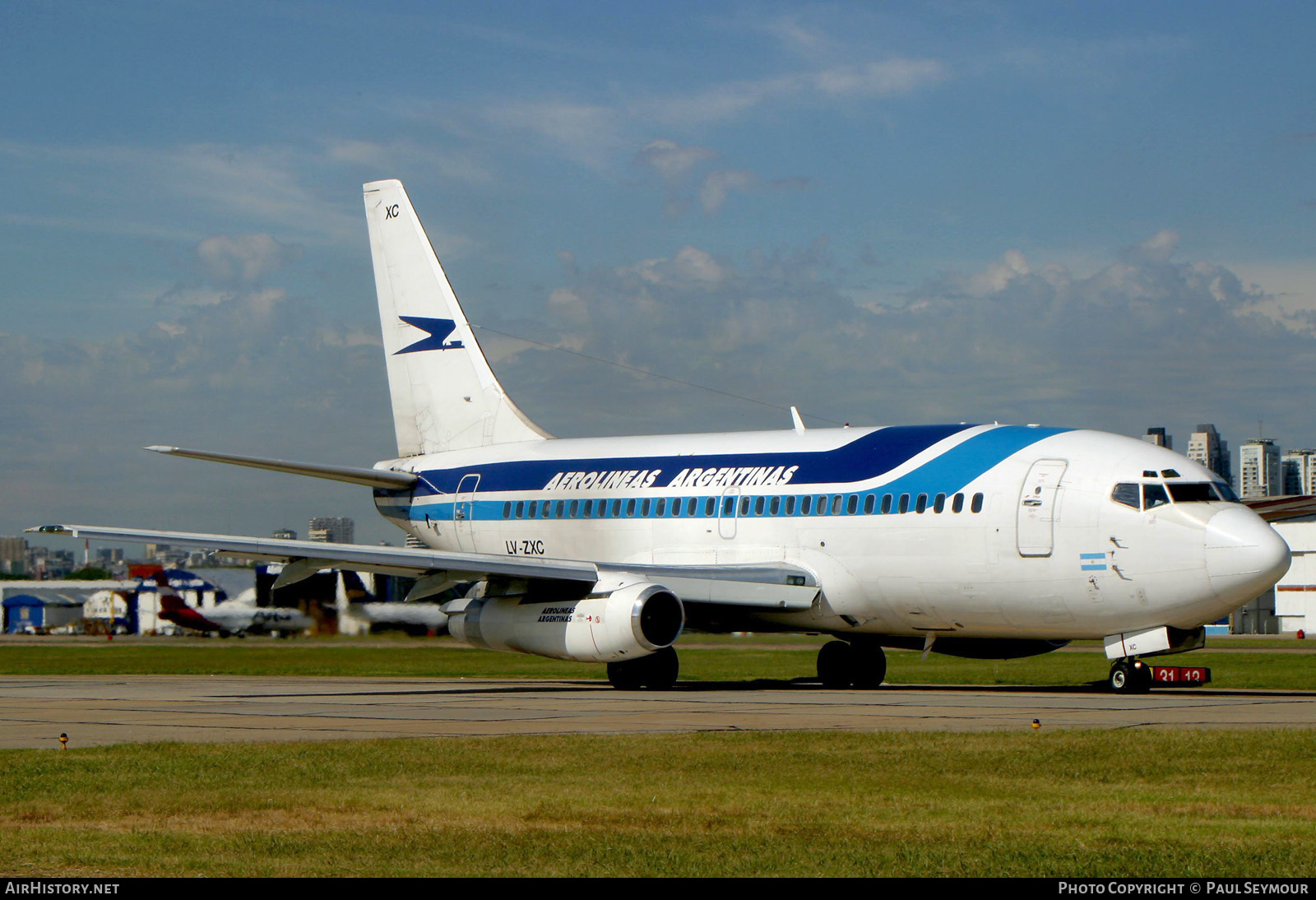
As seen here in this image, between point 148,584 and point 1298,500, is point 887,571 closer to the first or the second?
point 1298,500

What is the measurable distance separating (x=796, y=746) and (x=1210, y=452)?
363 ft

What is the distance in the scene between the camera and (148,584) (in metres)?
77.6

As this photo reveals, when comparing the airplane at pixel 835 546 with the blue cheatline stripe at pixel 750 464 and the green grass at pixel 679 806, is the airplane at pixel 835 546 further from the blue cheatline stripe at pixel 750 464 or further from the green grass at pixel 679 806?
the green grass at pixel 679 806

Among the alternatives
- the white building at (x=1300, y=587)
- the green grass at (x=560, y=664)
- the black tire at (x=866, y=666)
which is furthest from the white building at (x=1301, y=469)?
the black tire at (x=866, y=666)

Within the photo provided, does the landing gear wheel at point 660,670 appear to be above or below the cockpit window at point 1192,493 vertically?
below

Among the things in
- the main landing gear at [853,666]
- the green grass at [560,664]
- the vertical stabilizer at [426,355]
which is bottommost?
the green grass at [560,664]

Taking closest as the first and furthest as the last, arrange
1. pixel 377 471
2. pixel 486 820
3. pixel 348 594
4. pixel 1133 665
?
pixel 486 820 < pixel 1133 665 < pixel 377 471 < pixel 348 594

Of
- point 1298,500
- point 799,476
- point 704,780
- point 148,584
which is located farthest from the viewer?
point 148,584

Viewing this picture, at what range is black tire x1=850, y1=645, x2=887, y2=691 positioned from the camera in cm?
2948

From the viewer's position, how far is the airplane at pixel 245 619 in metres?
38.2

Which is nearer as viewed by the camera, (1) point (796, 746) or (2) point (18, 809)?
(2) point (18, 809)

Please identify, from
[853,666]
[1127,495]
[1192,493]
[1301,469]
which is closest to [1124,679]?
[1127,495]


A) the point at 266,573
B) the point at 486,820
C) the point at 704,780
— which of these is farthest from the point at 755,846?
the point at 266,573

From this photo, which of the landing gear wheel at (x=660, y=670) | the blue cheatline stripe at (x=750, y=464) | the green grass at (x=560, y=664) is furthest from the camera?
the green grass at (x=560, y=664)
